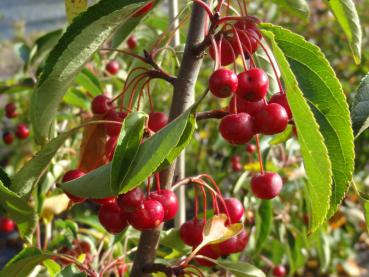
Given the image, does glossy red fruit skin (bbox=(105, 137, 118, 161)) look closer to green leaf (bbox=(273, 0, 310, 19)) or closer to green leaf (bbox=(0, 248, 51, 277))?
green leaf (bbox=(0, 248, 51, 277))

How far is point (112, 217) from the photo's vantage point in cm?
118

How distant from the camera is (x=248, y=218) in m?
2.41

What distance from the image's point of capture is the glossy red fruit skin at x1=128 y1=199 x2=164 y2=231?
1.10 meters

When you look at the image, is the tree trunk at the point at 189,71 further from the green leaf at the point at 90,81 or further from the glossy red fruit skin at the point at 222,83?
the green leaf at the point at 90,81

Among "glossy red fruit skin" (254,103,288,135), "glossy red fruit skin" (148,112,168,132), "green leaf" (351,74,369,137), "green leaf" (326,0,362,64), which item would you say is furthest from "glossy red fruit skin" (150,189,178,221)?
"green leaf" (326,0,362,64)

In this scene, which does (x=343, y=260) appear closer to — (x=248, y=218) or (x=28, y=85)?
(x=248, y=218)

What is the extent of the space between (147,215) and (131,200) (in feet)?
0.13

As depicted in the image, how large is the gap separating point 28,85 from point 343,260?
2685 millimetres

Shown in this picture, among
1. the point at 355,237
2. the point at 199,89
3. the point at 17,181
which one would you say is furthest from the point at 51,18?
the point at 17,181

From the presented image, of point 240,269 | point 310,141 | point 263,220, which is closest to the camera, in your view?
point 310,141

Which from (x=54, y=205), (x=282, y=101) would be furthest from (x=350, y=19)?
(x=54, y=205)

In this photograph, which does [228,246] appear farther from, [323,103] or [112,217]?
[323,103]

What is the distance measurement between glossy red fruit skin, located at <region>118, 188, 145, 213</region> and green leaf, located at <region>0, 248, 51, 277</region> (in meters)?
0.29

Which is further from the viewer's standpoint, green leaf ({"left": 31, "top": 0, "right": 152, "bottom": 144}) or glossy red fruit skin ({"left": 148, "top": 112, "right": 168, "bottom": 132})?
glossy red fruit skin ({"left": 148, "top": 112, "right": 168, "bottom": 132})
